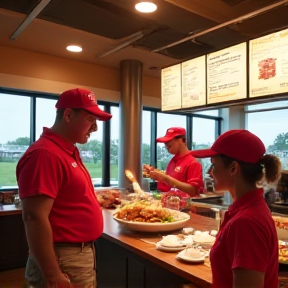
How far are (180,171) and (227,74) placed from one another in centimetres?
106

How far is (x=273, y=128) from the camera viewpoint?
20.7ft

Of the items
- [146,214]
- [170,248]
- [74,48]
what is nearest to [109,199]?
[146,214]

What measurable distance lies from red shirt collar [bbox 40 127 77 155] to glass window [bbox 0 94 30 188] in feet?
10.7

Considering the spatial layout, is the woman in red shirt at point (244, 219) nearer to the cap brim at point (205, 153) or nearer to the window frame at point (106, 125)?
the cap brim at point (205, 153)

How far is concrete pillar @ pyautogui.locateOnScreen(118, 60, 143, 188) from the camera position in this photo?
5.09m

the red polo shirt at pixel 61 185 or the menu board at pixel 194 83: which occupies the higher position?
the menu board at pixel 194 83

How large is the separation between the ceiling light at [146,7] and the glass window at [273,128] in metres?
4.20

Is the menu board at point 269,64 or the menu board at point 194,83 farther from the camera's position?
the menu board at point 194,83

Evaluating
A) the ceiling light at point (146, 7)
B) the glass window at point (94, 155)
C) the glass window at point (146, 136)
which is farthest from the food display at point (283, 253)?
the glass window at point (146, 136)

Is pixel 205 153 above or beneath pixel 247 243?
above

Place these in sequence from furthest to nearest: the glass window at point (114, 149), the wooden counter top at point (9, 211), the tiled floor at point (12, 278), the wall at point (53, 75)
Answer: the glass window at point (114, 149)
the wall at point (53, 75)
the wooden counter top at point (9, 211)
the tiled floor at point (12, 278)

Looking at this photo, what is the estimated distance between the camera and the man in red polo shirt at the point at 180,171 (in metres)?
3.02

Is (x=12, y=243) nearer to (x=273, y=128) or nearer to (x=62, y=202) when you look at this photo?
(x=62, y=202)

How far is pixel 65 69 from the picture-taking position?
490 centimetres
